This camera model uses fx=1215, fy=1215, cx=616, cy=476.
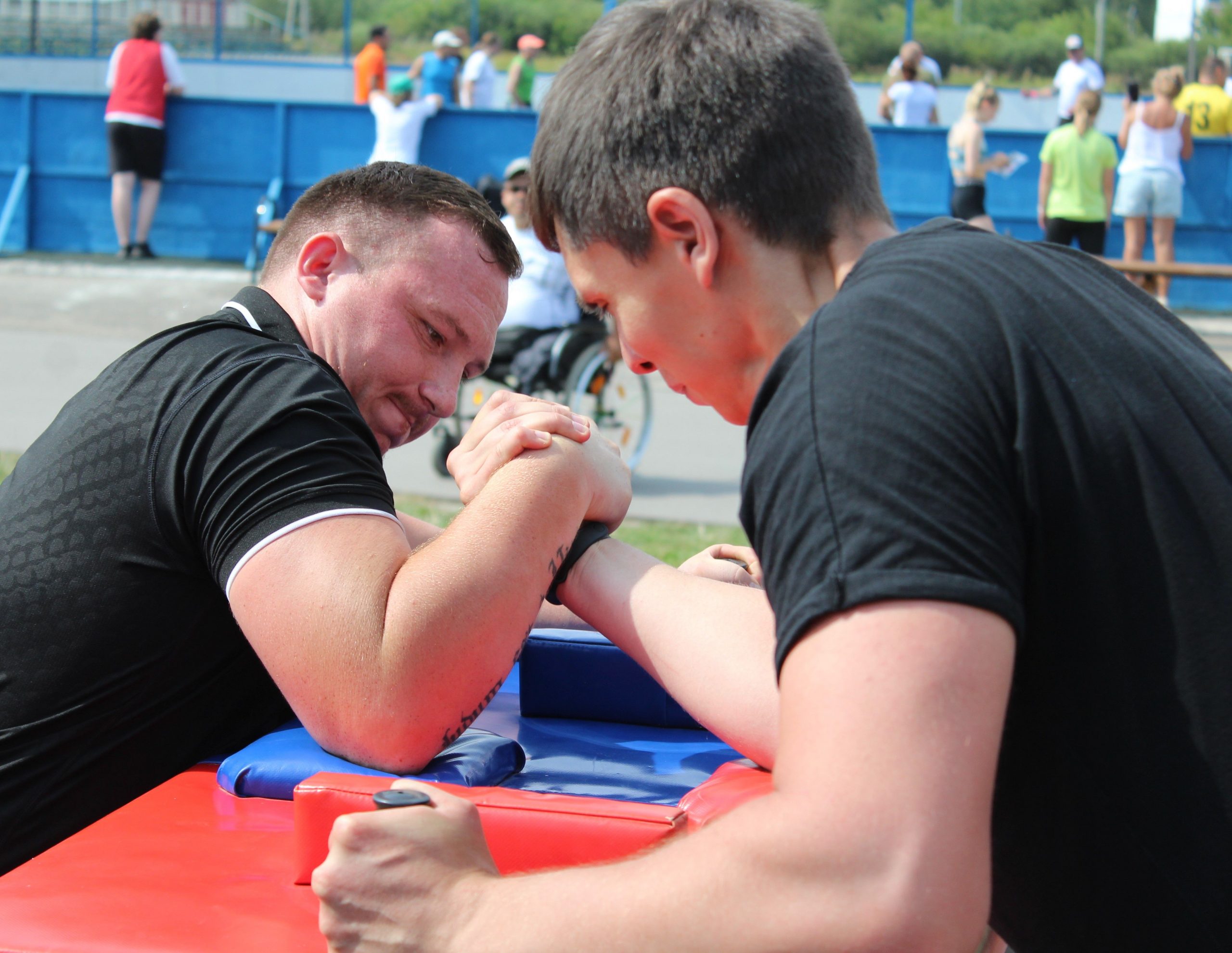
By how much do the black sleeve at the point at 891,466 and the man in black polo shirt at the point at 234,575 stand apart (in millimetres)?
707

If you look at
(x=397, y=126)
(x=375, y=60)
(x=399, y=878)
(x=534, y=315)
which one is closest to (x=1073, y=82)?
(x=397, y=126)

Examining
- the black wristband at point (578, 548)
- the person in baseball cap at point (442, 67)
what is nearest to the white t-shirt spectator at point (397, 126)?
the person in baseball cap at point (442, 67)

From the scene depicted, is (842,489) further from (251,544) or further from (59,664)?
(59,664)

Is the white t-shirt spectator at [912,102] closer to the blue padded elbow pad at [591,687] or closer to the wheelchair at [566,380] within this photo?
the wheelchair at [566,380]

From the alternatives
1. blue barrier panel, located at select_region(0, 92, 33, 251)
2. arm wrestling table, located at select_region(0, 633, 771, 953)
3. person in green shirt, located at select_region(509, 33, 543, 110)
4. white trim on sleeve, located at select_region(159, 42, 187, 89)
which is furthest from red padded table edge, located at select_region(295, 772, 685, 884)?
person in green shirt, located at select_region(509, 33, 543, 110)

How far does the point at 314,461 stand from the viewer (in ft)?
5.65

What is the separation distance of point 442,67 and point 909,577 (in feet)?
51.6

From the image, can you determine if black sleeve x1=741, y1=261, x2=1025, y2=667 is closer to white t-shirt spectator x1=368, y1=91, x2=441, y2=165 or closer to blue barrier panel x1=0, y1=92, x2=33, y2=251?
white t-shirt spectator x1=368, y1=91, x2=441, y2=165

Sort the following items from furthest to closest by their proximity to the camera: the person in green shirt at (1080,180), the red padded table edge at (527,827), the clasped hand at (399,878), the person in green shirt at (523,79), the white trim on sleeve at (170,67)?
1. the person in green shirt at (523,79)
2. the white trim on sleeve at (170,67)
3. the person in green shirt at (1080,180)
4. the red padded table edge at (527,827)
5. the clasped hand at (399,878)

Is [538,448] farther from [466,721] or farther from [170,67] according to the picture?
[170,67]

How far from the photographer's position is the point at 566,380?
678cm

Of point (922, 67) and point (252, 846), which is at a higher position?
point (922, 67)

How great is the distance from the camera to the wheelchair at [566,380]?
677 centimetres

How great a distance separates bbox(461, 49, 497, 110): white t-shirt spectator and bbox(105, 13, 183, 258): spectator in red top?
359 centimetres
